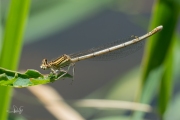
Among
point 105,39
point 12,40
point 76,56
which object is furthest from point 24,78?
point 105,39

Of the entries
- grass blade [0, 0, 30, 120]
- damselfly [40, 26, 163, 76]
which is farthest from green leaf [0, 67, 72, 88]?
damselfly [40, 26, 163, 76]

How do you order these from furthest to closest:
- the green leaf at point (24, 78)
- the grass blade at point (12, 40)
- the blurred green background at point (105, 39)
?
the blurred green background at point (105, 39)
the grass blade at point (12, 40)
the green leaf at point (24, 78)

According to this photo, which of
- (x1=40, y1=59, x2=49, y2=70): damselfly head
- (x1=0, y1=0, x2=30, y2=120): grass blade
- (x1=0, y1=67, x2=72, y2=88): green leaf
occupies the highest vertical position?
(x1=40, y1=59, x2=49, y2=70): damselfly head

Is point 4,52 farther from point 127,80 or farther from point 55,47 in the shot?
point 55,47

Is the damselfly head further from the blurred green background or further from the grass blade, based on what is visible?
the grass blade

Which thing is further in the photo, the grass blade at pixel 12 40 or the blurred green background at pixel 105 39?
the blurred green background at pixel 105 39

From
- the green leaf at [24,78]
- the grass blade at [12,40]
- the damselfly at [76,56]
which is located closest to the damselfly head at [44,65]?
the damselfly at [76,56]

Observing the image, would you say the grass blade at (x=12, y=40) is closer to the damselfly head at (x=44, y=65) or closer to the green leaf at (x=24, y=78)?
the green leaf at (x=24, y=78)

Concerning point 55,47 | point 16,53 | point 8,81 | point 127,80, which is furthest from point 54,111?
point 55,47

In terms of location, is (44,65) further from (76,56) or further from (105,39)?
(105,39)
